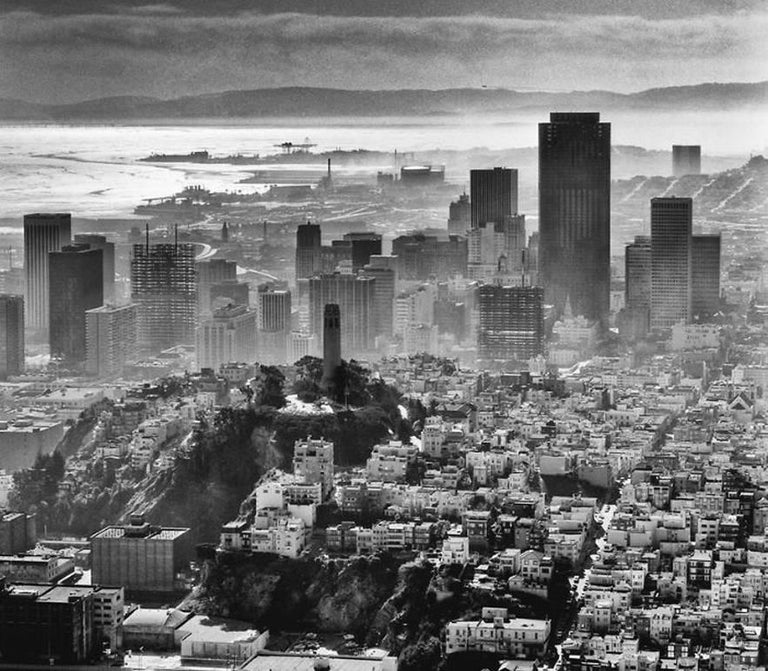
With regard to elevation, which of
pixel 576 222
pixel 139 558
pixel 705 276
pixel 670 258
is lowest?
pixel 139 558

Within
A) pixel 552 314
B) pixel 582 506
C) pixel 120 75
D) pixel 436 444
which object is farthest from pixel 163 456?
pixel 552 314

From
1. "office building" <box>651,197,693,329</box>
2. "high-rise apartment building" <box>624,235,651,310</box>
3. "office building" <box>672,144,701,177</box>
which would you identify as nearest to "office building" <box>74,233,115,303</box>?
"high-rise apartment building" <box>624,235,651,310</box>

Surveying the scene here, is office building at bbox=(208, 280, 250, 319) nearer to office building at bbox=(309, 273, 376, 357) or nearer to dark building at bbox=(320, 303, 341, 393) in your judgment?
office building at bbox=(309, 273, 376, 357)

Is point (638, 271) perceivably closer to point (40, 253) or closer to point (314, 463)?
point (40, 253)

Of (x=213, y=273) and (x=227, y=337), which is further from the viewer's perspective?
(x=213, y=273)

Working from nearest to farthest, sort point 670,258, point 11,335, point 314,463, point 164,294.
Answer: point 314,463, point 11,335, point 164,294, point 670,258

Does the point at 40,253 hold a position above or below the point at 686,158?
below

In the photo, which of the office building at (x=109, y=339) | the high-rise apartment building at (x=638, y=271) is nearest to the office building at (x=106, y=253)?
the office building at (x=109, y=339)

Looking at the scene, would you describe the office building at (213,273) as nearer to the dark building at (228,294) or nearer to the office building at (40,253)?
the dark building at (228,294)

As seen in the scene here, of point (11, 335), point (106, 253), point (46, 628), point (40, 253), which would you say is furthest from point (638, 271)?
point (46, 628)
